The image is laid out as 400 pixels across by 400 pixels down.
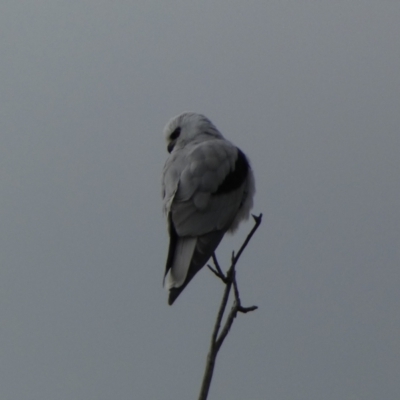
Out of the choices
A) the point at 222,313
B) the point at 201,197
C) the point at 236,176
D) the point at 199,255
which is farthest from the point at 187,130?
the point at 222,313

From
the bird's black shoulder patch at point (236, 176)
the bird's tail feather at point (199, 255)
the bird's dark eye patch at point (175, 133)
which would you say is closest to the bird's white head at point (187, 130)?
the bird's dark eye patch at point (175, 133)

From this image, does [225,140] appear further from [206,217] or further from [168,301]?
A: [168,301]

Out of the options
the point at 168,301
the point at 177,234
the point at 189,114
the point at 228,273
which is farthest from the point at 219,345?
the point at 189,114

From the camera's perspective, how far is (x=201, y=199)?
407 cm

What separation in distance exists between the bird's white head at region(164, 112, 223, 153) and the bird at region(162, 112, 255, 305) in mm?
271

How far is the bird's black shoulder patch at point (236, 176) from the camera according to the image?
13.6 feet

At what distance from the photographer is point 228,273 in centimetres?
317

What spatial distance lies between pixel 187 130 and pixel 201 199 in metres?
0.90

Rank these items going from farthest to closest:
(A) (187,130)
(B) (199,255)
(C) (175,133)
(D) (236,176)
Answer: (C) (175,133) < (A) (187,130) < (D) (236,176) < (B) (199,255)

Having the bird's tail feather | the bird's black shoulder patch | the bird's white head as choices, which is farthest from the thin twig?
the bird's white head

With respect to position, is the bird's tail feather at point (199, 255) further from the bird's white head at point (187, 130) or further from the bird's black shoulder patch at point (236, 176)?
the bird's white head at point (187, 130)

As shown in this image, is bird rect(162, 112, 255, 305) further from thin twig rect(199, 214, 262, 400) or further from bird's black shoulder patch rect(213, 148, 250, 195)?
thin twig rect(199, 214, 262, 400)

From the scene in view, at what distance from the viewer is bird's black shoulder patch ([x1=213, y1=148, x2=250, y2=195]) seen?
Result: 163 inches

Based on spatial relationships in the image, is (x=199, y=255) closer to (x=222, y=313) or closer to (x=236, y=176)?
(x=236, y=176)
